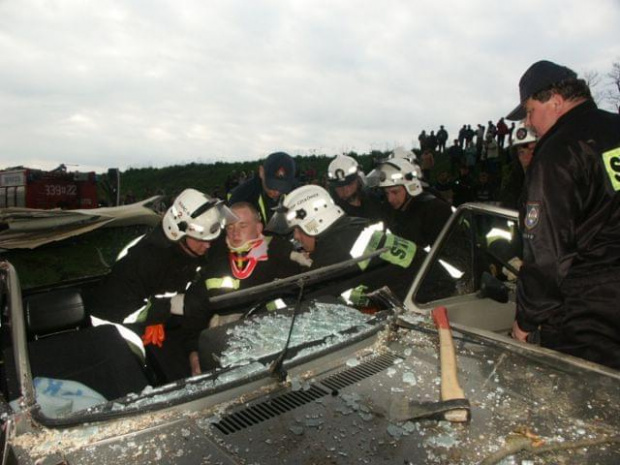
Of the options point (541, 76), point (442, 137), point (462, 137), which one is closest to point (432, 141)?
point (442, 137)

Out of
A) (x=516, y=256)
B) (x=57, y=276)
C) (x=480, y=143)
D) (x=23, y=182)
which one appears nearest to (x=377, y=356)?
(x=516, y=256)

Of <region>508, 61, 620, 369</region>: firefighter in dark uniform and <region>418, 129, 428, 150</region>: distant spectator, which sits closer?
<region>508, 61, 620, 369</region>: firefighter in dark uniform

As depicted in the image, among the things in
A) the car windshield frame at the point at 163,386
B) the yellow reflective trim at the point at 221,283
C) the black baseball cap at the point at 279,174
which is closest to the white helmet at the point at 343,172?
the black baseball cap at the point at 279,174

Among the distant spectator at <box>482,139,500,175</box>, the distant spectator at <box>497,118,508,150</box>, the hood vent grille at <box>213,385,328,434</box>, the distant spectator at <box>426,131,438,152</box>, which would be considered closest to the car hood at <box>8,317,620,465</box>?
the hood vent grille at <box>213,385,328,434</box>

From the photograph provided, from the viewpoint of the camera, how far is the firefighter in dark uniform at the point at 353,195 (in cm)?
630

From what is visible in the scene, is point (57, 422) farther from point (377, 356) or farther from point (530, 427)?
point (530, 427)

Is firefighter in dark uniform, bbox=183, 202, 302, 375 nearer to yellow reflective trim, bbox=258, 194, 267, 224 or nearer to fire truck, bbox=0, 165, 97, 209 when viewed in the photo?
yellow reflective trim, bbox=258, 194, 267, 224

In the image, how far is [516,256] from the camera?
122 inches

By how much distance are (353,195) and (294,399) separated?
4.68 meters

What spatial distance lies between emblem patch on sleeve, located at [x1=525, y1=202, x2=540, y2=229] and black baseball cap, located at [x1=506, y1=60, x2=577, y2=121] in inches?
24.6

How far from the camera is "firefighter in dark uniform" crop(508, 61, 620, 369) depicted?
90.0 inches

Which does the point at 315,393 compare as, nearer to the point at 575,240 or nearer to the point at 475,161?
the point at 575,240

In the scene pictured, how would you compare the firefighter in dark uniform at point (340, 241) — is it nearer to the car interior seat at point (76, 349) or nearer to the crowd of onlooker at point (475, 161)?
the car interior seat at point (76, 349)

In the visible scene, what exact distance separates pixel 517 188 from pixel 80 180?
15.3m
